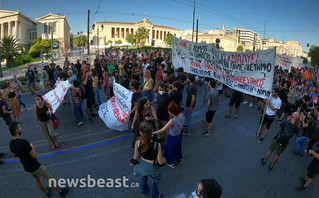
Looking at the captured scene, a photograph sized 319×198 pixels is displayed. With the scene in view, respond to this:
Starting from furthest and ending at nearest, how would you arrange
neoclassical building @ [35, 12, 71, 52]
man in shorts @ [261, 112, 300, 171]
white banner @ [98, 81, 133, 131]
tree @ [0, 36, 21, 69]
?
1. neoclassical building @ [35, 12, 71, 52]
2. tree @ [0, 36, 21, 69]
3. white banner @ [98, 81, 133, 131]
4. man in shorts @ [261, 112, 300, 171]

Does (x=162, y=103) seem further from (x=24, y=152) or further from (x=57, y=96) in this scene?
(x=57, y=96)

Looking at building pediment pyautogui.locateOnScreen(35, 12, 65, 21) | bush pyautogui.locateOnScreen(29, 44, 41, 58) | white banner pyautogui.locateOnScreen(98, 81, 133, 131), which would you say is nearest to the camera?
white banner pyautogui.locateOnScreen(98, 81, 133, 131)

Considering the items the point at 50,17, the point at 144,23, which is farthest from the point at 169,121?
the point at 144,23

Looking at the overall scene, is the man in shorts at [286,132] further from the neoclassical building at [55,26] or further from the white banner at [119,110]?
the neoclassical building at [55,26]

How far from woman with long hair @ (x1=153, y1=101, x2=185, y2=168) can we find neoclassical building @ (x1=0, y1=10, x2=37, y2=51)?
76.1m

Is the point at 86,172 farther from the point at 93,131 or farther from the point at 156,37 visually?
the point at 156,37

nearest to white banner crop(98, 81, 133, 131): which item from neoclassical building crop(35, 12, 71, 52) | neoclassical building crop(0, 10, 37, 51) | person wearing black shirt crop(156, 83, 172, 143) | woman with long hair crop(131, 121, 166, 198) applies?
person wearing black shirt crop(156, 83, 172, 143)

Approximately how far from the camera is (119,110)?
6062 mm

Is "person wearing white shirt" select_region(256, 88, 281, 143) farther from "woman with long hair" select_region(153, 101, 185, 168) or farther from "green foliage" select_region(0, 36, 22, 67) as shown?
"green foliage" select_region(0, 36, 22, 67)

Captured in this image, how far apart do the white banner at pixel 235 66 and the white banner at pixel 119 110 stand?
338 cm

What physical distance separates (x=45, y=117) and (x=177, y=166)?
143 inches

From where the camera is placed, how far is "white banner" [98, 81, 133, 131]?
574cm

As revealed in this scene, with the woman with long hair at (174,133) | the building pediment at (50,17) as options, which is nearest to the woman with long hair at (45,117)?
the woman with long hair at (174,133)

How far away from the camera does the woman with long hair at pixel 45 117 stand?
484 cm
